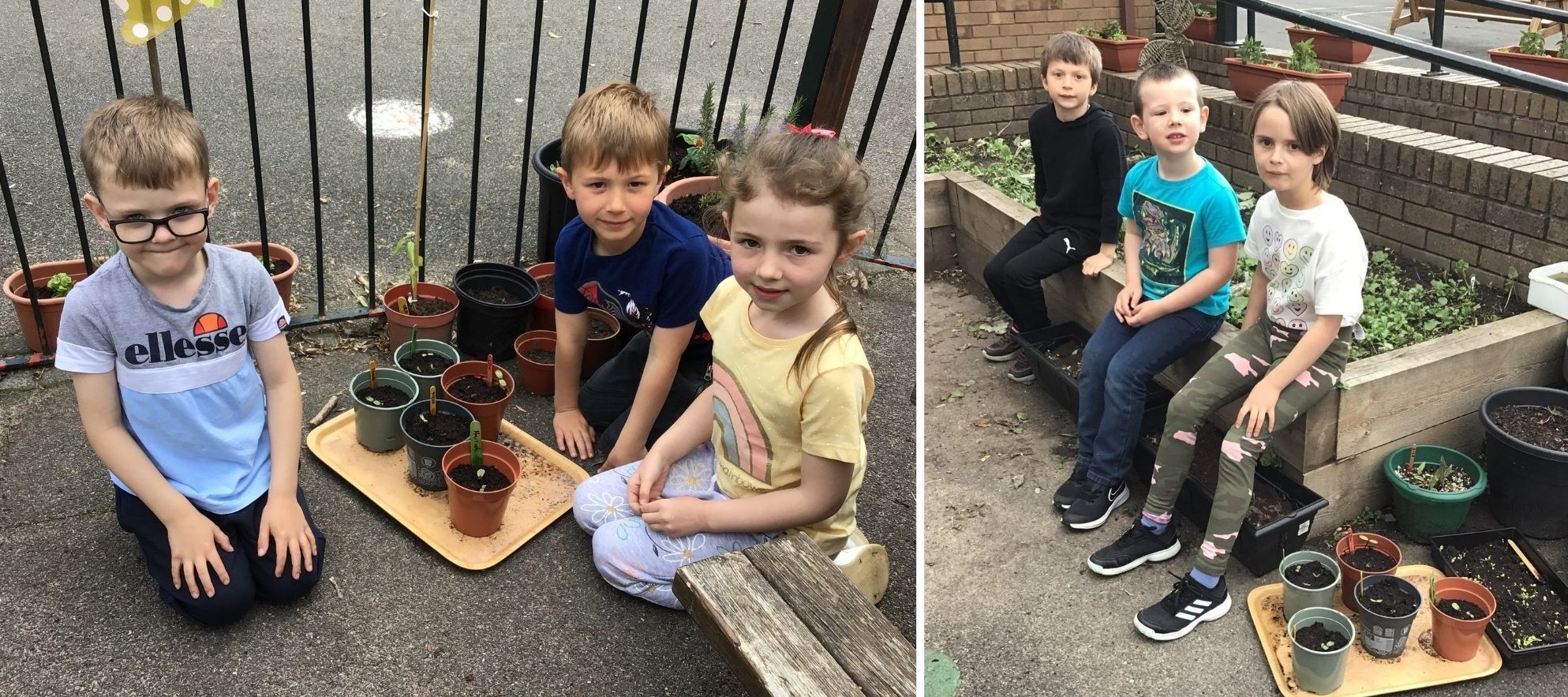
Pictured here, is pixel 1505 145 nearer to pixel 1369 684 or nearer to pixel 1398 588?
pixel 1398 588

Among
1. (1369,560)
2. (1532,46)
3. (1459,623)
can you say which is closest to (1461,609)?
(1459,623)

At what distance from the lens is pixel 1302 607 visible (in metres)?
2.65

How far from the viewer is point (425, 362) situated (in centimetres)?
303

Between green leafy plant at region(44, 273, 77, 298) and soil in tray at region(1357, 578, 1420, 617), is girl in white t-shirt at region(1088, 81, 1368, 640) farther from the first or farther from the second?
green leafy plant at region(44, 273, 77, 298)

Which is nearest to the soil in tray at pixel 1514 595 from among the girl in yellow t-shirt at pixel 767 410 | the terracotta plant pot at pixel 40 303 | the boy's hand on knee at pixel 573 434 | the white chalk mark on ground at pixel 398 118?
the girl in yellow t-shirt at pixel 767 410

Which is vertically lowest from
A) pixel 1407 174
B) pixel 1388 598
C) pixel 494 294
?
pixel 1388 598

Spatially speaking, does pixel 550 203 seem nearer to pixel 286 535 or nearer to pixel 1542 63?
pixel 286 535

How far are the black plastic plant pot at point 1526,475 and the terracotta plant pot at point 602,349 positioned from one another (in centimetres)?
234

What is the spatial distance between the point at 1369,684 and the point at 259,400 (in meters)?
2.54

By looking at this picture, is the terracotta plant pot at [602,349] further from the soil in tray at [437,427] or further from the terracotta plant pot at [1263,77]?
the terracotta plant pot at [1263,77]

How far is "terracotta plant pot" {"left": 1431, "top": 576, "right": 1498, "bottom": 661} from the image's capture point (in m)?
2.49

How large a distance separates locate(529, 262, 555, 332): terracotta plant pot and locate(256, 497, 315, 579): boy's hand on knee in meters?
1.05

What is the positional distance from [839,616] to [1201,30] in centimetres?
365

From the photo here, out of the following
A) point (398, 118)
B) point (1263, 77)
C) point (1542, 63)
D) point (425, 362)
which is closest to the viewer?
point (425, 362)
